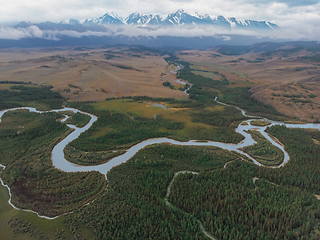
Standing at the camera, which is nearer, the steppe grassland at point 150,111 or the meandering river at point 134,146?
the meandering river at point 134,146

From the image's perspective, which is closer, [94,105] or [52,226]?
[52,226]

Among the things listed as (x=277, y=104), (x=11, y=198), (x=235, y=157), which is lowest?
(x=11, y=198)

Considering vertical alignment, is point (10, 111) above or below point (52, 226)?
above

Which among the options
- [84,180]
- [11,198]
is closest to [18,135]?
[11,198]

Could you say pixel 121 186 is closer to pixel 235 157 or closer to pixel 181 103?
pixel 235 157

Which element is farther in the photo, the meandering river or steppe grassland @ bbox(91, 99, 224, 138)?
steppe grassland @ bbox(91, 99, 224, 138)

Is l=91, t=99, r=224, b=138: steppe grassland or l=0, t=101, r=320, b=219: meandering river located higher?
l=91, t=99, r=224, b=138: steppe grassland

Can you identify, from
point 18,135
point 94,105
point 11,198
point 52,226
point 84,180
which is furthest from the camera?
point 94,105

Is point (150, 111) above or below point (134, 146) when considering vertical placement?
above

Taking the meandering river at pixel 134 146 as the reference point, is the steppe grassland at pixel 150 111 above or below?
above

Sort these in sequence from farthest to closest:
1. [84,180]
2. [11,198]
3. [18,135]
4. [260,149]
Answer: [18,135]
[260,149]
[84,180]
[11,198]

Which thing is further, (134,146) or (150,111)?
(150,111)
